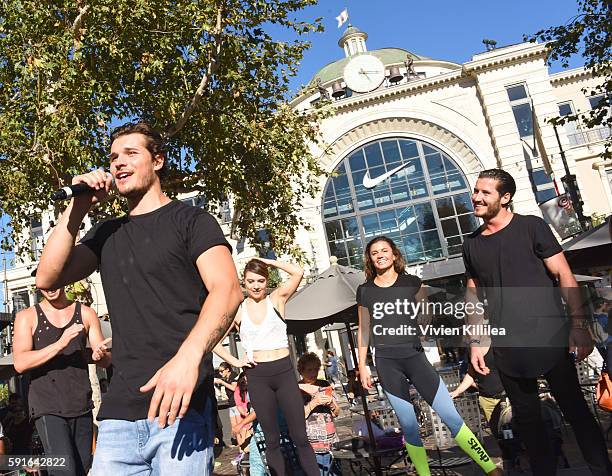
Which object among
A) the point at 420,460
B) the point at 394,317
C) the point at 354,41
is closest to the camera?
the point at 420,460

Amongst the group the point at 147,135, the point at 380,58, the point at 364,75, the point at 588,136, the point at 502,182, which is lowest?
the point at 502,182

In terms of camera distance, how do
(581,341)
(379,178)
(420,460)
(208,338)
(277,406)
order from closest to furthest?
(208,338)
(581,341)
(420,460)
(277,406)
(379,178)

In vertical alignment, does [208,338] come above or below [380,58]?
below

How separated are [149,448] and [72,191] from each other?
1018 millimetres

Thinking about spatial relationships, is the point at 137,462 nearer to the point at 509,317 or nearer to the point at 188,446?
the point at 188,446

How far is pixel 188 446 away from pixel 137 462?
205 millimetres

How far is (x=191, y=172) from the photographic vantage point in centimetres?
1436

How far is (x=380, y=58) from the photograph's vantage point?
138 feet

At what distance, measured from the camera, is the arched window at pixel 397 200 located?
34.5 m

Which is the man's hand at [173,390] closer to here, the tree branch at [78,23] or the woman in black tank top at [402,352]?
the woman in black tank top at [402,352]

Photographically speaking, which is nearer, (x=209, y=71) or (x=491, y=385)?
(x=491, y=385)

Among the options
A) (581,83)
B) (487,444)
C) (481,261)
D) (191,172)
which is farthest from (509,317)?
(581,83)

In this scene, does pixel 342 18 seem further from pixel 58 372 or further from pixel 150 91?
pixel 58 372

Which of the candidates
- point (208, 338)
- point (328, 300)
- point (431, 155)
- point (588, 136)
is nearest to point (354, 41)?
point (431, 155)
